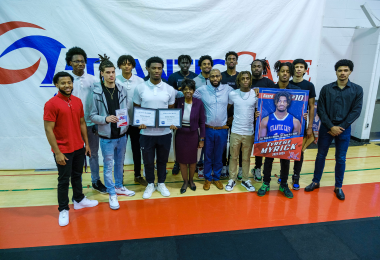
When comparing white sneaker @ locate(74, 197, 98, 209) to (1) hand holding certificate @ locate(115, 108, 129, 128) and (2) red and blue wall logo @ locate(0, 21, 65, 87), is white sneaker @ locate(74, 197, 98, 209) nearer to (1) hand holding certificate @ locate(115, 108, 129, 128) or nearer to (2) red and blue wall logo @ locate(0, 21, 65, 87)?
(1) hand holding certificate @ locate(115, 108, 129, 128)

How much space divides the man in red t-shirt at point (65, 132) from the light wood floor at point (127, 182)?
625 mm

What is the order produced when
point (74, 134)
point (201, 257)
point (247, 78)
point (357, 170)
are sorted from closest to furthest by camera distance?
point (201, 257), point (74, 134), point (247, 78), point (357, 170)

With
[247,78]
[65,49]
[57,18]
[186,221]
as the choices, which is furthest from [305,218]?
[57,18]

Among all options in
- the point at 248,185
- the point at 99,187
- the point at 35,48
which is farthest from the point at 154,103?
the point at 35,48

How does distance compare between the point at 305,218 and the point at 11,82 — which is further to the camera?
the point at 11,82

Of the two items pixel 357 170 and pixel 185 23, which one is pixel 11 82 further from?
pixel 357 170

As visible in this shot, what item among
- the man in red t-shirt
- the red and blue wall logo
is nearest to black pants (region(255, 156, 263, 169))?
the man in red t-shirt

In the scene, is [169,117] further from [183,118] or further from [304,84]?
[304,84]

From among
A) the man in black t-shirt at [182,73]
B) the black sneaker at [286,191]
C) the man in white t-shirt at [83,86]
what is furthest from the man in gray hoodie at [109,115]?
the black sneaker at [286,191]

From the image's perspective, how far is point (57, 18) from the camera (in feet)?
12.0


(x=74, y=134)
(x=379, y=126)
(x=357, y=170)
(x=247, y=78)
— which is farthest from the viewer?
(x=379, y=126)

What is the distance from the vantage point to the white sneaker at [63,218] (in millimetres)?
2467

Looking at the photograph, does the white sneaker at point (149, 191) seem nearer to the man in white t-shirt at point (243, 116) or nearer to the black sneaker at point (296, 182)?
the man in white t-shirt at point (243, 116)

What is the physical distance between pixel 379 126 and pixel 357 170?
2.55 meters
